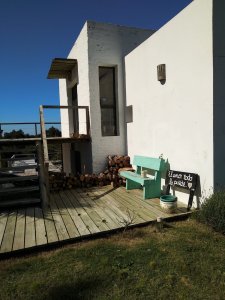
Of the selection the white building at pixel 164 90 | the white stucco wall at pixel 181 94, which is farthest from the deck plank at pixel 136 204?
the white building at pixel 164 90

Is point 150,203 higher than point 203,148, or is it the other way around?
point 203,148

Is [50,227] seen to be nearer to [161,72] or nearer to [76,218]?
[76,218]

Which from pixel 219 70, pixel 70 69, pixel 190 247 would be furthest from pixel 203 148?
pixel 70 69

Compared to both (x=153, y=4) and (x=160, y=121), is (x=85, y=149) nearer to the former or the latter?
(x=160, y=121)

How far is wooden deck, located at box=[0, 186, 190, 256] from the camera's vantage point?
3716mm

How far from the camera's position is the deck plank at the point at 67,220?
3.85m

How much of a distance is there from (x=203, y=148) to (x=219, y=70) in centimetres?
146

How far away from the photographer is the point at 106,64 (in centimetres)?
777

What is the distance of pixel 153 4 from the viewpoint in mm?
6691

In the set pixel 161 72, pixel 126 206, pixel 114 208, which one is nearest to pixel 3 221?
pixel 114 208

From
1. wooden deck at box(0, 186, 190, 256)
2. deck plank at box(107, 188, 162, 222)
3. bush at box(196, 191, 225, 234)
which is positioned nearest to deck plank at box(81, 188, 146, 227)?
wooden deck at box(0, 186, 190, 256)

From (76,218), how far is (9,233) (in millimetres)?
1205

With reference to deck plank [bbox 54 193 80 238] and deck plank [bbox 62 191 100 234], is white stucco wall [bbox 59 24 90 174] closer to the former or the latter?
deck plank [bbox 62 191 100 234]

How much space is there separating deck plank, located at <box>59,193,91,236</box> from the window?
3.07m
